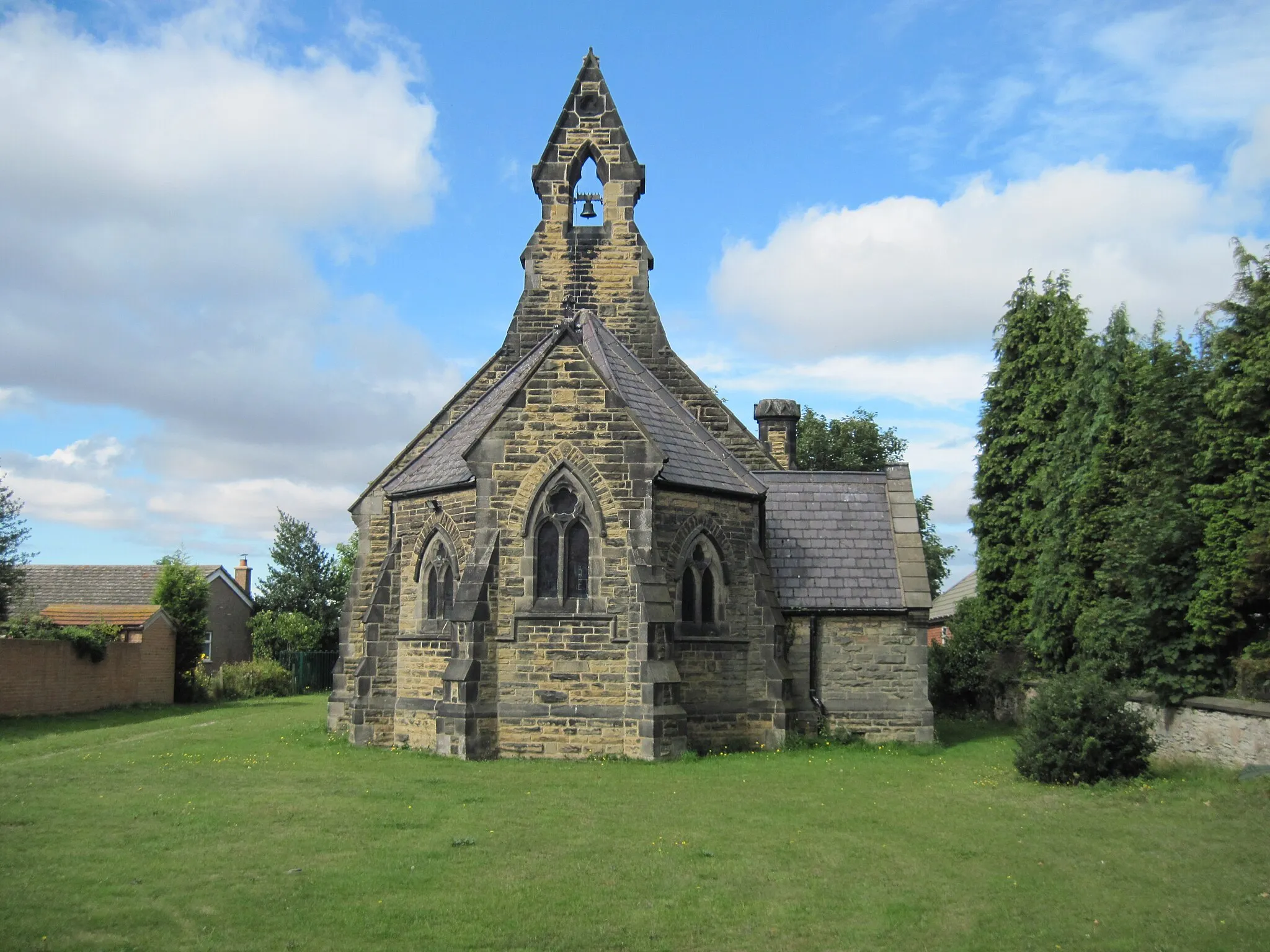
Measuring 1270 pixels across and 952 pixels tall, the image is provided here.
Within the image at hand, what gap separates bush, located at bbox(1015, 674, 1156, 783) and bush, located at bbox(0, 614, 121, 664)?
81.0ft

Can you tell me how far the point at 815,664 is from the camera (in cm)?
2044

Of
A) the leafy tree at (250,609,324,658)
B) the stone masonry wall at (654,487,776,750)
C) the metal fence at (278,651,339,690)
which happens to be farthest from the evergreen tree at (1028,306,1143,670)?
the leafy tree at (250,609,324,658)

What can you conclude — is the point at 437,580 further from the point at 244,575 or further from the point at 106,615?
the point at 244,575

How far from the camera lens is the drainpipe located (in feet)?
66.4

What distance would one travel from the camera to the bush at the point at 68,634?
28.3 meters

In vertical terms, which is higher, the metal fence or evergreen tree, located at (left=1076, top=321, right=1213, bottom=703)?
evergreen tree, located at (left=1076, top=321, right=1213, bottom=703)

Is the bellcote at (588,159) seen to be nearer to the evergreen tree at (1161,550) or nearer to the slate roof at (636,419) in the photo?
the slate roof at (636,419)

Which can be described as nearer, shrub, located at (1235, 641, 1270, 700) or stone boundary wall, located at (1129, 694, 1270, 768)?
stone boundary wall, located at (1129, 694, 1270, 768)

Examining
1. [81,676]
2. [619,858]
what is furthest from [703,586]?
[81,676]

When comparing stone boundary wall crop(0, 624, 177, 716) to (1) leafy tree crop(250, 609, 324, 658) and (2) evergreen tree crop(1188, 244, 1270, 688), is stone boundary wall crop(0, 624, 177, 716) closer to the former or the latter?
(1) leafy tree crop(250, 609, 324, 658)

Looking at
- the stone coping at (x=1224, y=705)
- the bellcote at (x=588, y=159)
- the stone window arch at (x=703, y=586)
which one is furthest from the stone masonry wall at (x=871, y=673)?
the bellcote at (x=588, y=159)

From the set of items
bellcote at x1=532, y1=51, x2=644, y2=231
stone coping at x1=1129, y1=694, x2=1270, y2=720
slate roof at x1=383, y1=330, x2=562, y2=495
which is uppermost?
bellcote at x1=532, y1=51, x2=644, y2=231

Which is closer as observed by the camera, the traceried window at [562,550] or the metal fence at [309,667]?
the traceried window at [562,550]

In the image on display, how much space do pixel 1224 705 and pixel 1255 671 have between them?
0.71 meters
